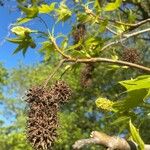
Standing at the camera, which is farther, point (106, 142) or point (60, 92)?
point (60, 92)

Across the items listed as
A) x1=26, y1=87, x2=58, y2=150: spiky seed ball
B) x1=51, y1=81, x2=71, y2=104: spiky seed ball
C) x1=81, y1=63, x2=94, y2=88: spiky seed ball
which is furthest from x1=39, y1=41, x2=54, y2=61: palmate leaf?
x1=81, y1=63, x2=94, y2=88: spiky seed ball

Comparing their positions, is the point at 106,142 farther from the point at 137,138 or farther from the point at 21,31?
the point at 21,31

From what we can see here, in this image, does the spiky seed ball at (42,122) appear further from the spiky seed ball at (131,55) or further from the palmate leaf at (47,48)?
the spiky seed ball at (131,55)

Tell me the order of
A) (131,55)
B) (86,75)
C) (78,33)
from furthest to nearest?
1. (78,33)
2. (86,75)
3. (131,55)

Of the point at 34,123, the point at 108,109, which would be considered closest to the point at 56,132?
the point at 34,123

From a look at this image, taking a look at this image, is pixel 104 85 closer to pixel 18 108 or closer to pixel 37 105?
pixel 18 108

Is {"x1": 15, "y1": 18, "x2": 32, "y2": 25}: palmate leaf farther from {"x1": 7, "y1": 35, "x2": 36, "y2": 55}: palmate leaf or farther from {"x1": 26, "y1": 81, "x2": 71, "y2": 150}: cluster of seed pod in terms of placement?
{"x1": 26, "y1": 81, "x2": 71, "y2": 150}: cluster of seed pod

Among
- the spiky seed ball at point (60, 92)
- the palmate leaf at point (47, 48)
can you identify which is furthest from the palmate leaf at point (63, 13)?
the spiky seed ball at point (60, 92)

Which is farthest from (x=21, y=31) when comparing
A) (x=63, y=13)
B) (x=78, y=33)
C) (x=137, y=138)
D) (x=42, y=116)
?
(x=78, y=33)

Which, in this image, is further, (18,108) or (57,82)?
(18,108)
